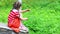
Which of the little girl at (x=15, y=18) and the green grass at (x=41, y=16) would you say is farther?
the green grass at (x=41, y=16)

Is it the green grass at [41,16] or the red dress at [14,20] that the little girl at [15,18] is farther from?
the green grass at [41,16]

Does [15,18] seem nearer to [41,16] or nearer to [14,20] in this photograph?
[14,20]

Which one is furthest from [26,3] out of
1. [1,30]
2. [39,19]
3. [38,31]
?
[1,30]

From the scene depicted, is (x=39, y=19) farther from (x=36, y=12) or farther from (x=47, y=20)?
(x=36, y=12)

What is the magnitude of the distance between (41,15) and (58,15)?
31.5 inches

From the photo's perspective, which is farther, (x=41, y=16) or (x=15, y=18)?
(x=41, y=16)

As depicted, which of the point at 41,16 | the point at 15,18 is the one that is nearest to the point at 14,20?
the point at 15,18

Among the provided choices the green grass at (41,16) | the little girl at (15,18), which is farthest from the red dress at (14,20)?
the green grass at (41,16)

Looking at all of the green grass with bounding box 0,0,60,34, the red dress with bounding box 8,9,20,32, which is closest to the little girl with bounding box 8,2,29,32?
the red dress with bounding box 8,9,20,32

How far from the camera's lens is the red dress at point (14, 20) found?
26.8 feet

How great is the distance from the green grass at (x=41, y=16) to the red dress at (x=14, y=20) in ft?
6.86

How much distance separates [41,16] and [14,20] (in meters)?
4.30

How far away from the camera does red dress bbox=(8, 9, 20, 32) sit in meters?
8.17

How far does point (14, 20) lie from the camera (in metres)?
8.25
